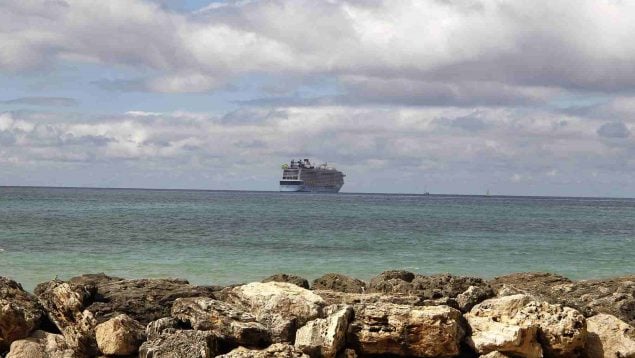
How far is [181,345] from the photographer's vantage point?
10.4 metres

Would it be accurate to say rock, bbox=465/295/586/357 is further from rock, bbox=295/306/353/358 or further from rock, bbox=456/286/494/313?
rock, bbox=295/306/353/358

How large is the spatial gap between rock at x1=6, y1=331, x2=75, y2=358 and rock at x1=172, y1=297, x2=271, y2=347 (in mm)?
1634

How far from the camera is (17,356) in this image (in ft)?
36.9

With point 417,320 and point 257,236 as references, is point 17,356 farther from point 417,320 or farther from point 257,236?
point 257,236

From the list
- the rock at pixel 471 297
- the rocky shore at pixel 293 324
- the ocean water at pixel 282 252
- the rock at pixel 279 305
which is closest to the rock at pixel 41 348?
the rocky shore at pixel 293 324

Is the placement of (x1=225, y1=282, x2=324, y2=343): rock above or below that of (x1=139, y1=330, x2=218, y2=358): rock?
above

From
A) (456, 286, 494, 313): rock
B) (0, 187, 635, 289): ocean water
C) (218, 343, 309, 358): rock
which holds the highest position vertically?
(456, 286, 494, 313): rock

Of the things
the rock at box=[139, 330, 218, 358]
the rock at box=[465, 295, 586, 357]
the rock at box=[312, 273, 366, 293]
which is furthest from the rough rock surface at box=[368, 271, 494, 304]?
the rock at box=[139, 330, 218, 358]

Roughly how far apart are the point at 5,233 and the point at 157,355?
37.9 meters

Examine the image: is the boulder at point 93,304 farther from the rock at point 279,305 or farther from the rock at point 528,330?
the rock at point 528,330

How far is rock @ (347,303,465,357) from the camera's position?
35.9 feet

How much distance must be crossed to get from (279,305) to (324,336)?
105cm

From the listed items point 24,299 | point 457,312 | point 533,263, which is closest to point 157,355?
point 24,299

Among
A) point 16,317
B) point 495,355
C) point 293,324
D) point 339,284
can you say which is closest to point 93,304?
point 16,317
